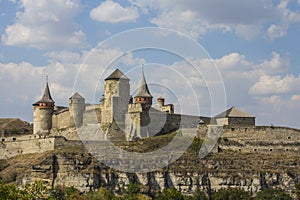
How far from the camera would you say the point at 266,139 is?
91.2m

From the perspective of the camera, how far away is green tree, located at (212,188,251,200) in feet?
259

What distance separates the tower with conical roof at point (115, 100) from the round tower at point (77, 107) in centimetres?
374

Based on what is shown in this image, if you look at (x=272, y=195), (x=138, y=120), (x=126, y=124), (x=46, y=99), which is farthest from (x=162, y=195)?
(x=46, y=99)

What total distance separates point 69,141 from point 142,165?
10247 millimetres

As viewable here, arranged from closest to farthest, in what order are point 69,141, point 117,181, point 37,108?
point 117,181, point 69,141, point 37,108

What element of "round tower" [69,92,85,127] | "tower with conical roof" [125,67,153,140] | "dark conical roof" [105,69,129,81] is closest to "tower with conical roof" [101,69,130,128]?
"dark conical roof" [105,69,129,81]

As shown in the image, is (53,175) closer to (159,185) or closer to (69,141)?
(69,141)

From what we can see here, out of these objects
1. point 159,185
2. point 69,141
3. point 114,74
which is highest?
point 114,74

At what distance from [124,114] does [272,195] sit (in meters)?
21.7

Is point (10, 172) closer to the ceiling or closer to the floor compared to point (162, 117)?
closer to the floor

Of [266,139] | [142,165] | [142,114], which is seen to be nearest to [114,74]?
[142,114]

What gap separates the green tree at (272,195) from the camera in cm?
7935

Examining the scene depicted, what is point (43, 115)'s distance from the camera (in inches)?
3713

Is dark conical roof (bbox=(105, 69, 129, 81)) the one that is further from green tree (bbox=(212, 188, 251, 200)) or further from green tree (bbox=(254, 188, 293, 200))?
green tree (bbox=(254, 188, 293, 200))
